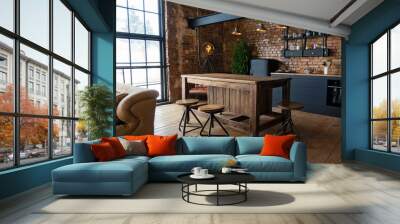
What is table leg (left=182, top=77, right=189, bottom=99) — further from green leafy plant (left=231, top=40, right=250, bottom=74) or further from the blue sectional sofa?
the blue sectional sofa

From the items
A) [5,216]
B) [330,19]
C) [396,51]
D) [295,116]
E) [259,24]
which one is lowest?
Result: [5,216]

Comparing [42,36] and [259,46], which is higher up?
[259,46]

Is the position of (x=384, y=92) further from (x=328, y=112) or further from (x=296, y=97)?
(x=296, y=97)

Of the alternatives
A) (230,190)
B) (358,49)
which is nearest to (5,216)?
(230,190)

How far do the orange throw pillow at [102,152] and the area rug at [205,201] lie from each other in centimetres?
76

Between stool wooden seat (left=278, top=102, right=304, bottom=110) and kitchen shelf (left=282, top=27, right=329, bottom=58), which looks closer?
stool wooden seat (left=278, top=102, right=304, bottom=110)

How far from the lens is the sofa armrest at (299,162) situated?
699 centimetres

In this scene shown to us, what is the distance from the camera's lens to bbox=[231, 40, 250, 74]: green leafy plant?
15961 millimetres

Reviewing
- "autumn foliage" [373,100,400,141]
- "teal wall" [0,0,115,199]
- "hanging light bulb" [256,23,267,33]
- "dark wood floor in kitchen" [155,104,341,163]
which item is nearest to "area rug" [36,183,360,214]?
"teal wall" [0,0,115,199]

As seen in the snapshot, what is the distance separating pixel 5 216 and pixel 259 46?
11977 mm

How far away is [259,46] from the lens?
1606 cm

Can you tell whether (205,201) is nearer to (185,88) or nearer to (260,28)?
(185,88)

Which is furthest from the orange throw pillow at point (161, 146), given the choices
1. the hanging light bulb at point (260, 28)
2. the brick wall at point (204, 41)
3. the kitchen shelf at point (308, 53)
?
the hanging light bulb at point (260, 28)

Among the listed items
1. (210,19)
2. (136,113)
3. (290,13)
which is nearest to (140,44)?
(210,19)
